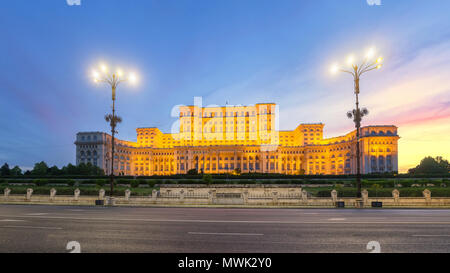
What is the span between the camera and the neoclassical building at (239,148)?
360 ft

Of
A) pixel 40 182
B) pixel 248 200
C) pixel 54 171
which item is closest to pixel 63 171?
pixel 54 171

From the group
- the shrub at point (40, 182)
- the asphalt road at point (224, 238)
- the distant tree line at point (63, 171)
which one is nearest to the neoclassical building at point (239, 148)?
the distant tree line at point (63, 171)

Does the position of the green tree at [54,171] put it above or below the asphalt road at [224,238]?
below

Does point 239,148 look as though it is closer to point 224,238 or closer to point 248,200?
point 248,200

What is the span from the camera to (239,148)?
127 m

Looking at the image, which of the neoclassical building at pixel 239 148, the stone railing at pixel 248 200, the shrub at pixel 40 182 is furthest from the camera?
the neoclassical building at pixel 239 148

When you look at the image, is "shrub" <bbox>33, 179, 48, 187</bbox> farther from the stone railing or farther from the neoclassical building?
the neoclassical building

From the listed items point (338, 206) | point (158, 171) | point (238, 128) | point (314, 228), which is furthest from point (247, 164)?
point (314, 228)

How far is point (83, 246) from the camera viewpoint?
6.73 m

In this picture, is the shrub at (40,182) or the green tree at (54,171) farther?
the green tree at (54,171)

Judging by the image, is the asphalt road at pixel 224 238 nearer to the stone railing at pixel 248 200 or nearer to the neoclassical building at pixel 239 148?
the stone railing at pixel 248 200

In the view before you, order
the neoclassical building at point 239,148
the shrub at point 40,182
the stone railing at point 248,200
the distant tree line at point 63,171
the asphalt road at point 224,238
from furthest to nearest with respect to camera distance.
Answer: the neoclassical building at point 239,148 < the distant tree line at point 63,171 < the shrub at point 40,182 < the stone railing at point 248,200 < the asphalt road at point 224,238
